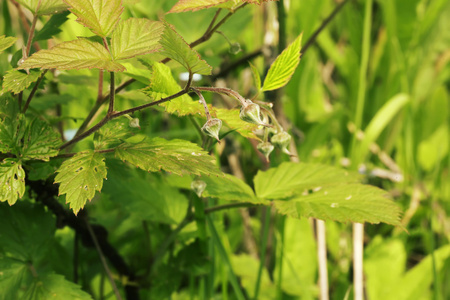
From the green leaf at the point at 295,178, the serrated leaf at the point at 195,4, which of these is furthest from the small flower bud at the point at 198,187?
the serrated leaf at the point at 195,4

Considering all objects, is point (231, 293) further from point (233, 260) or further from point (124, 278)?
point (124, 278)

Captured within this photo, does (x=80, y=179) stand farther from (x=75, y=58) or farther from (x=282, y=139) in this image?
(x=282, y=139)

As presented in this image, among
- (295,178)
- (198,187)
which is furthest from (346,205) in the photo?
(198,187)

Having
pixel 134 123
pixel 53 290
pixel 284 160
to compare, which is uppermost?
pixel 134 123

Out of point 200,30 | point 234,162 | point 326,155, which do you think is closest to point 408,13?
point 326,155

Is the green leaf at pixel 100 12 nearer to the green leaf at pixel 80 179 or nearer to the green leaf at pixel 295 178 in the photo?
the green leaf at pixel 80 179
